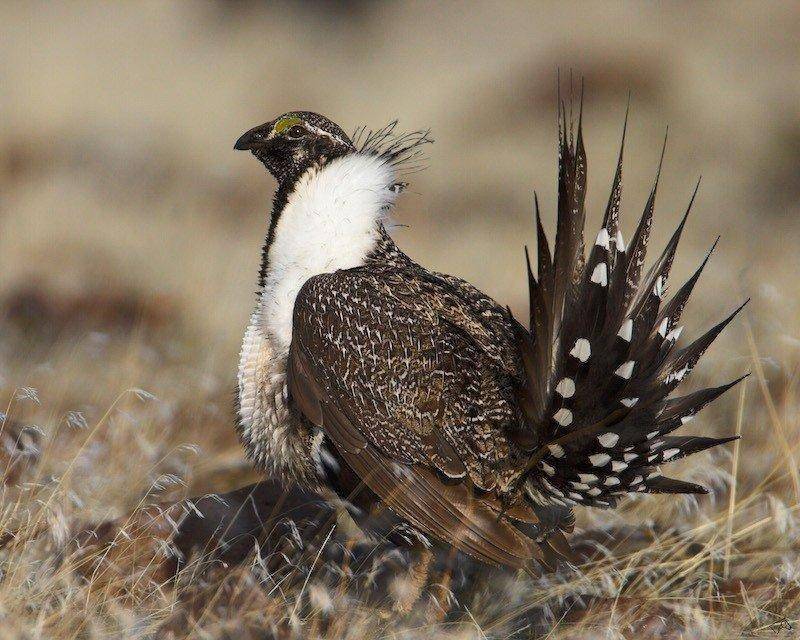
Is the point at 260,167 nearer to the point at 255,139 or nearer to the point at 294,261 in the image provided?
the point at 255,139

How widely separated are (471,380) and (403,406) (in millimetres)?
213

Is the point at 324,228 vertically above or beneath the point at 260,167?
beneath

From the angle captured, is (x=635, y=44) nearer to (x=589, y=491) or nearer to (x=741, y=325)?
(x=741, y=325)

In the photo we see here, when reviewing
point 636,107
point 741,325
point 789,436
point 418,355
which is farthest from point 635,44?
point 418,355

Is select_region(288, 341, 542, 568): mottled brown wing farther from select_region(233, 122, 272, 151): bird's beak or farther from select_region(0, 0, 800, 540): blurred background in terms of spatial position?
select_region(233, 122, 272, 151): bird's beak

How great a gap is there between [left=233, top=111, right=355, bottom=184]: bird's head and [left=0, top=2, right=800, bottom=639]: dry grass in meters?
0.93

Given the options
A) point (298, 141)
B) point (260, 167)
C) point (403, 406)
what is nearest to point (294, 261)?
point (298, 141)

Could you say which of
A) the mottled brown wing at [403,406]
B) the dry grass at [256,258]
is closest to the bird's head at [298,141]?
the mottled brown wing at [403,406]

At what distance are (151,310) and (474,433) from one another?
11.4 feet

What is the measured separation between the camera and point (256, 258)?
24.2 feet

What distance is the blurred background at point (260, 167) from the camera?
458 cm

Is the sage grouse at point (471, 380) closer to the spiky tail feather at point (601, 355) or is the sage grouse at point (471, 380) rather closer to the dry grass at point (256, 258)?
the spiky tail feather at point (601, 355)

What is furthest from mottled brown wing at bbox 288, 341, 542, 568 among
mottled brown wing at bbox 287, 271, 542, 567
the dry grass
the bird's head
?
the bird's head

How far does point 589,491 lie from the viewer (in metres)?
2.90
